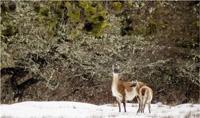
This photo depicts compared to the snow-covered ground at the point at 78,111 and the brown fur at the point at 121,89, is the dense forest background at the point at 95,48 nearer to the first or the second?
the snow-covered ground at the point at 78,111

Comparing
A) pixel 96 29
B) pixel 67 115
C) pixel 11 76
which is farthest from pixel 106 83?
pixel 67 115

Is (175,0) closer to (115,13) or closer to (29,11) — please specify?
(115,13)

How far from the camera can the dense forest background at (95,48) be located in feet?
72.6

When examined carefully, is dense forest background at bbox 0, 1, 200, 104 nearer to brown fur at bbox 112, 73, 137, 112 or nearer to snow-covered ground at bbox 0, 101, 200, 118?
snow-covered ground at bbox 0, 101, 200, 118

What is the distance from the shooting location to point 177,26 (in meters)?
23.1

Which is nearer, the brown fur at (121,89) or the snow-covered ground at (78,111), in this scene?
the snow-covered ground at (78,111)

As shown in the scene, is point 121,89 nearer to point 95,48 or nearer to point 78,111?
point 78,111

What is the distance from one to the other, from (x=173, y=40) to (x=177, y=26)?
1.84 feet

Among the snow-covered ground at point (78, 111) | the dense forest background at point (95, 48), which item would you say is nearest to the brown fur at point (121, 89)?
the snow-covered ground at point (78, 111)

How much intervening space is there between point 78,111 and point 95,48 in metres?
7.21

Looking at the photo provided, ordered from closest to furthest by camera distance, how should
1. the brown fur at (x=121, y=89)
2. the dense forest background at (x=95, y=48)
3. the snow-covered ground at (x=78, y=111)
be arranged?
the snow-covered ground at (x=78, y=111) → the brown fur at (x=121, y=89) → the dense forest background at (x=95, y=48)

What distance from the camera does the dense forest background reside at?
22.1m

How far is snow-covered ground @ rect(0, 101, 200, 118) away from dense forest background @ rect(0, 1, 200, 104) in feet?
17.6

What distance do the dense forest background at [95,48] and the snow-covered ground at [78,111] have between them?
536cm
